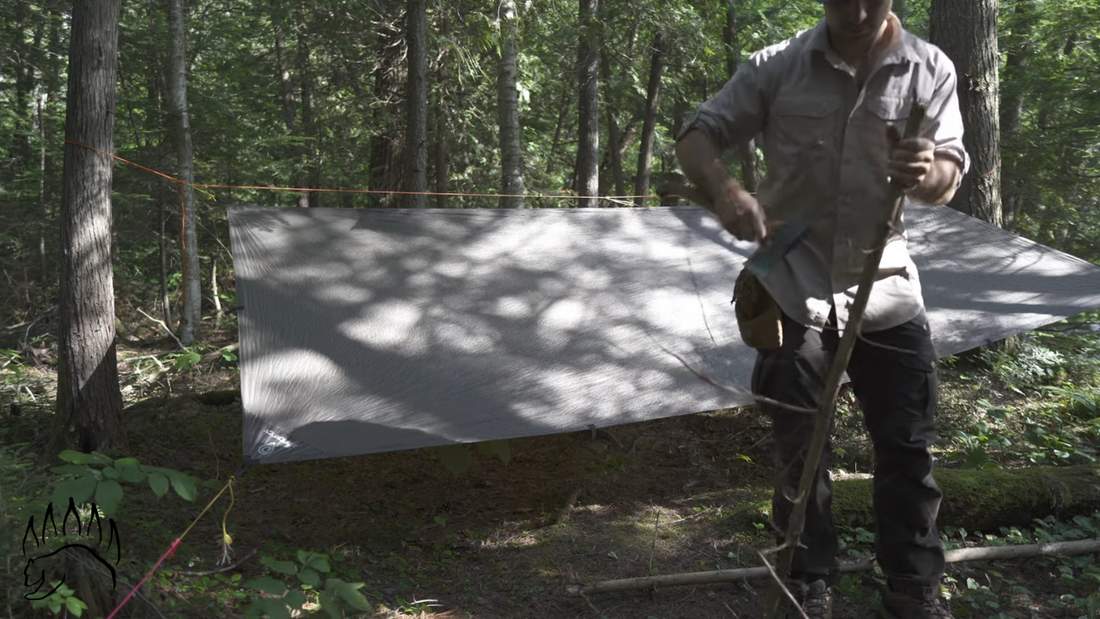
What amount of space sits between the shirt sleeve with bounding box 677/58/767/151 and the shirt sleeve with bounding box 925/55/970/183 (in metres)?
0.35

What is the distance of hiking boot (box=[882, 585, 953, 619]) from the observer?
5.75 feet

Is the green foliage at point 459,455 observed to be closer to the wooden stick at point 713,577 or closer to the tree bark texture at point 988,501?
the wooden stick at point 713,577

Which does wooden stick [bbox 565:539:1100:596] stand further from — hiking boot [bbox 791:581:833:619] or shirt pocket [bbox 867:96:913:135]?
shirt pocket [bbox 867:96:913:135]

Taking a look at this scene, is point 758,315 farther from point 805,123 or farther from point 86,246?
point 86,246

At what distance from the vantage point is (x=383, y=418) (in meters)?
2.69

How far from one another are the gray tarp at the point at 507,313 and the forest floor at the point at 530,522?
17.2 inches

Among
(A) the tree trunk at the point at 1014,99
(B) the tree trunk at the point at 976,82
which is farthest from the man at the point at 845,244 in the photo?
(A) the tree trunk at the point at 1014,99

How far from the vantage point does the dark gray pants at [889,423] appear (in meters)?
1.72

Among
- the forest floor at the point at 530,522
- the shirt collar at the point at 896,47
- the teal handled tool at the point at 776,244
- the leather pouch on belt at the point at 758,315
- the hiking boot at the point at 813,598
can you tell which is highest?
the shirt collar at the point at 896,47

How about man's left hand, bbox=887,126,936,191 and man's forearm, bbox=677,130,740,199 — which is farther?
man's forearm, bbox=677,130,740,199

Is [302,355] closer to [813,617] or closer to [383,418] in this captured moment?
[383,418]

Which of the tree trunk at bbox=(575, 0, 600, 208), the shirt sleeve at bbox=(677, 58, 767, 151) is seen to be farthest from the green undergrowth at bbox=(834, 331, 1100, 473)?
the tree trunk at bbox=(575, 0, 600, 208)

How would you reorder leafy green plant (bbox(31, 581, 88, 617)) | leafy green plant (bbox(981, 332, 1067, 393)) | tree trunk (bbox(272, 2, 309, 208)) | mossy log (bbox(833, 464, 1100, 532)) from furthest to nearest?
tree trunk (bbox(272, 2, 309, 208))
leafy green plant (bbox(981, 332, 1067, 393))
mossy log (bbox(833, 464, 1100, 532))
leafy green plant (bbox(31, 581, 88, 617))

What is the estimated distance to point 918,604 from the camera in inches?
68.9
